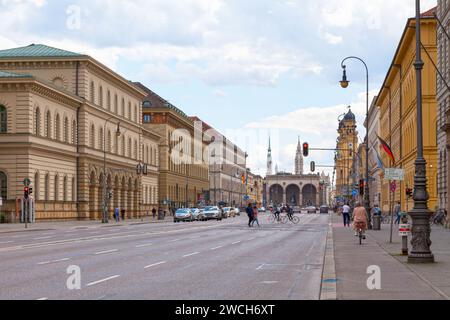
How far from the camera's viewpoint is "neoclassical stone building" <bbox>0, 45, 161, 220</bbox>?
70.4m

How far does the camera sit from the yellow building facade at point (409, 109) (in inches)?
2598

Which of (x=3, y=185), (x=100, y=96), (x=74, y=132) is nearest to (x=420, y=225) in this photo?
(x=3, y=185)

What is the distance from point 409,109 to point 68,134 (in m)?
31.1

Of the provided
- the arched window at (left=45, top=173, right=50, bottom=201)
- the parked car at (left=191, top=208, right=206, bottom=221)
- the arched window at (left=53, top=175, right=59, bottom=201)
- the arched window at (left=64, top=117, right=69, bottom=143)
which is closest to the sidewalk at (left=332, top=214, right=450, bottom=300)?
the arched window at (left=45, top=173, right=50, bottom=201)

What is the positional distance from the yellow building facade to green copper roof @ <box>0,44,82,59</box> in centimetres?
3172

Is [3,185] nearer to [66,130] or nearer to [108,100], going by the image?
[66,130]

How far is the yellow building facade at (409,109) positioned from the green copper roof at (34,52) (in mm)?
31720

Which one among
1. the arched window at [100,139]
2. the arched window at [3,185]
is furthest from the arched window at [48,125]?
the arched window at [100,139]

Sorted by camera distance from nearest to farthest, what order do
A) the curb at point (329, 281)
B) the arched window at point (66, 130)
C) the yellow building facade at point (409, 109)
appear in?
the curb at point (329, 281) < the yellow building facade at point (409, 109) < the arched window at point (66, 130)

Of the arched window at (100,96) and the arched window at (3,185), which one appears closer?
the arched window at (3,185)

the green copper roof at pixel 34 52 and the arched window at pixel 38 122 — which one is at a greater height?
the green copper roof at pixel 34 52

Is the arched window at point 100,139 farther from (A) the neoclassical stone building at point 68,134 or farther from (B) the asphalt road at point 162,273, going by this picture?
(B) the asphalt road at point 162,273
